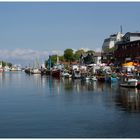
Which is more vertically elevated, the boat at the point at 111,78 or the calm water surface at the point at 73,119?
the boat at the point at 111,78

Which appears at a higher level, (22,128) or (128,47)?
(128,47)

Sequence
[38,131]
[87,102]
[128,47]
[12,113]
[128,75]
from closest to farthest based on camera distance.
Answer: [38,131], [12,113], [87,102], [128,75], [128,47]

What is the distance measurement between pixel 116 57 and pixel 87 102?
97.1 meters

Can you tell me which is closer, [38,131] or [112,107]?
[38,131]

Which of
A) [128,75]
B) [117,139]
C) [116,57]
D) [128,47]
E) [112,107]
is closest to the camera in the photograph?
[117,139]

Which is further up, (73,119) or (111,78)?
(111,78)

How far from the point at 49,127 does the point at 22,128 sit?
2.39 m

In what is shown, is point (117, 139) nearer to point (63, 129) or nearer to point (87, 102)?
point (63, 129)

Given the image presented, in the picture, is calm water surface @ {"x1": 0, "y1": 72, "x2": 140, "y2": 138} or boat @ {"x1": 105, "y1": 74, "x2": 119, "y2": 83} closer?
calm water surface @ {"x1": 0, "y1": 72, "x2": 140, "y2": 138}

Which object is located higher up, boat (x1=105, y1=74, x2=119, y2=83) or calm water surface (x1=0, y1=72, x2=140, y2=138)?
boat (x1=105, y1=74, x2=119, y2=83)

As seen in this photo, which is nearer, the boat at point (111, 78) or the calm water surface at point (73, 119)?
the calm water surface at point (73, 119)

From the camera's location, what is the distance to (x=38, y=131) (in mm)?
34062

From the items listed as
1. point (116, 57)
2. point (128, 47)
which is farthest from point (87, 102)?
point (116, 57)

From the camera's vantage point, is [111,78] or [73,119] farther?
[111,78]
